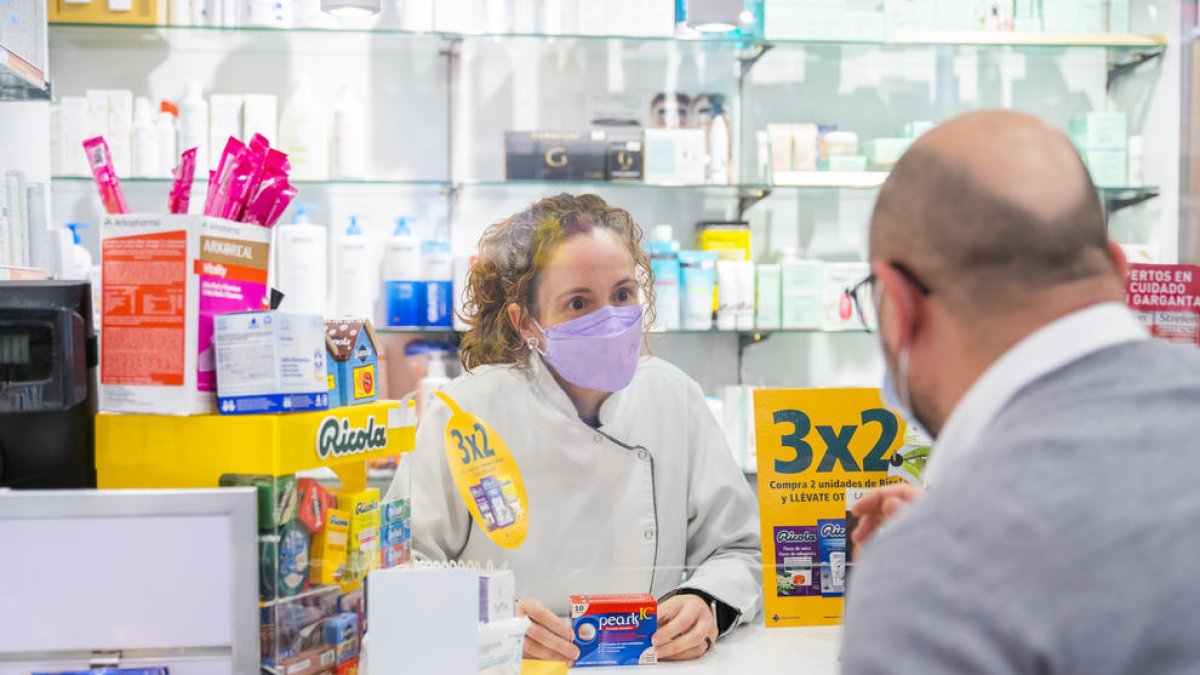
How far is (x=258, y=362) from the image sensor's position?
1.43 meters

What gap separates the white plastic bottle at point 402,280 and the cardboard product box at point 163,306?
5.93 feet

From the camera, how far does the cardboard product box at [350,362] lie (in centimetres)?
157

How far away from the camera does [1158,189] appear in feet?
11.8

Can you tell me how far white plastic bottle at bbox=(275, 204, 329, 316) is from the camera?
3234 mm

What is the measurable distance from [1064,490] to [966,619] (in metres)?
0.11

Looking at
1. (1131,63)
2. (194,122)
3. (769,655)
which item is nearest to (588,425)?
(769,655)

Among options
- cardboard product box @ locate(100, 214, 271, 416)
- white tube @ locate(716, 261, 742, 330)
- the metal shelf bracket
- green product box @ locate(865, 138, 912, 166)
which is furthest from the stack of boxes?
cardboard product box @ locate(100, 214, 271, 416)

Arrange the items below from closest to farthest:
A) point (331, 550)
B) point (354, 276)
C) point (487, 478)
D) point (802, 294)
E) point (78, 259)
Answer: point (331, 550), point (487, 478), point (78, 259), point (354, 276), point (802, 294)

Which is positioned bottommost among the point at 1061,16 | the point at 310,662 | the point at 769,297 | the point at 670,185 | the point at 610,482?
the point at 310,662

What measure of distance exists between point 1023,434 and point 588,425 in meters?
1.50

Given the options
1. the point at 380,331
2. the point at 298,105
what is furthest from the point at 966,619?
the point at 298,105

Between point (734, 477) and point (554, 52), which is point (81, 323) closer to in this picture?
point (734, 477)

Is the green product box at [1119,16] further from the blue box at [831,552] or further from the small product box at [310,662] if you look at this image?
the small product box at [310,662]

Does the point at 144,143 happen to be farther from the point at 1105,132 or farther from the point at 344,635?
the point at 1105,132
